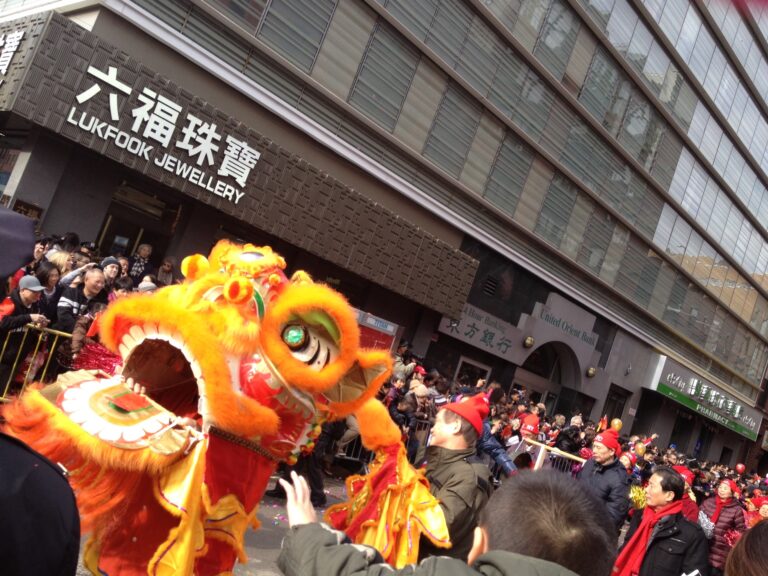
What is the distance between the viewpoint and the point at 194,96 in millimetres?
11336

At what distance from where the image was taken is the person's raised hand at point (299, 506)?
1.97 metres

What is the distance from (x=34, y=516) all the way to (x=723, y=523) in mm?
7956

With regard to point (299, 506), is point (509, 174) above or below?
above

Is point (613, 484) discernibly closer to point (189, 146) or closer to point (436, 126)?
A: point (189, 146)

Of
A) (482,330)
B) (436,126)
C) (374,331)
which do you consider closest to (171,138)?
(374,331)

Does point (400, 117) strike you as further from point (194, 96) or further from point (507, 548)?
point (507, 548)

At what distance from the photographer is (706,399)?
29.4 m

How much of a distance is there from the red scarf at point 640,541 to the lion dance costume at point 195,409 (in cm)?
271

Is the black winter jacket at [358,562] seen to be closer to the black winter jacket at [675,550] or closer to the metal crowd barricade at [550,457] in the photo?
the black winter jacket at [675,550]

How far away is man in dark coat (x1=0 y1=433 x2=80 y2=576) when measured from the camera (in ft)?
3.66

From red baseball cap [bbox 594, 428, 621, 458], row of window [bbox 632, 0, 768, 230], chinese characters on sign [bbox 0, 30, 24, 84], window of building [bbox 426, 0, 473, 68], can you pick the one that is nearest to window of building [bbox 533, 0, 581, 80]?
window of building [bbox 426, 0, 473, 68]

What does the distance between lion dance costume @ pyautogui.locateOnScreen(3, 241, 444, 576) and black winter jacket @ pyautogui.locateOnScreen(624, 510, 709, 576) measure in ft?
8.79

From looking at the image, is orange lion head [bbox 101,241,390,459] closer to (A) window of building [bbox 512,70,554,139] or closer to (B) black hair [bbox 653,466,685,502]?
(B) black hair [bbox 653,466,685,502]

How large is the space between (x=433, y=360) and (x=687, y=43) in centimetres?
1534
